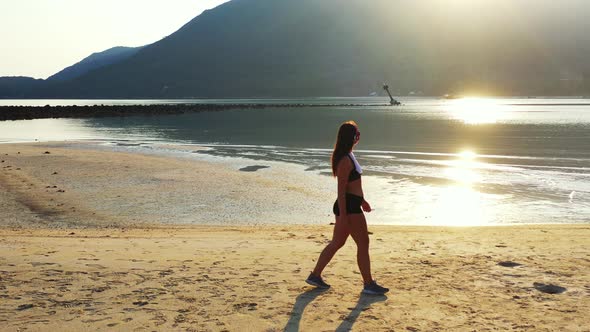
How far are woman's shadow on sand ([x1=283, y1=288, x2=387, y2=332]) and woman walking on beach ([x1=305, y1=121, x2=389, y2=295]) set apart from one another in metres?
0.17

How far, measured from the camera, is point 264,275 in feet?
26.2

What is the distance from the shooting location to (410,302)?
690 cm

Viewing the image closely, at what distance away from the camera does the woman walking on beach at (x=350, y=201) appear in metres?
6.85

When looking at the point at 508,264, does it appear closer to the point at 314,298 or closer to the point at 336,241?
the point at 336,241

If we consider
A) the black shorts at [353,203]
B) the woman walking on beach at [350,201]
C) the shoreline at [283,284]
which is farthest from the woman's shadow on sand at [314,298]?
the black shorts at [353,203]

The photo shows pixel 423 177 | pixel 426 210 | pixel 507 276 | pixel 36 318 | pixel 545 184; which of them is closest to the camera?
pixel 36 318

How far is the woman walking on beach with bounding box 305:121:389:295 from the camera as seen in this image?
6848 millimetres

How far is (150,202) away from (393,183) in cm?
935

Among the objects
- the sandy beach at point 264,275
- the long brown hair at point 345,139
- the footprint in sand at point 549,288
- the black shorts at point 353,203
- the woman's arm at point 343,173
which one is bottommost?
the sandy beach at point 264,275

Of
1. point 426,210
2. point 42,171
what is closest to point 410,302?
point 426,210

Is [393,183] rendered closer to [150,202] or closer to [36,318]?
[150,202]

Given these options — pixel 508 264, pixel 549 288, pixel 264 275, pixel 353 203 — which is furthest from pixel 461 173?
pixel 353 203

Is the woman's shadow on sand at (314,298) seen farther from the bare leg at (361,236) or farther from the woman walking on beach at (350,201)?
the bare leg at (361,236)

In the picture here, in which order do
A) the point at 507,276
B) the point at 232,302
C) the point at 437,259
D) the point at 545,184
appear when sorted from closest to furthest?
the point at 232,302 → the point at 507,276 → the point at 437,259 → the point at 545,184
